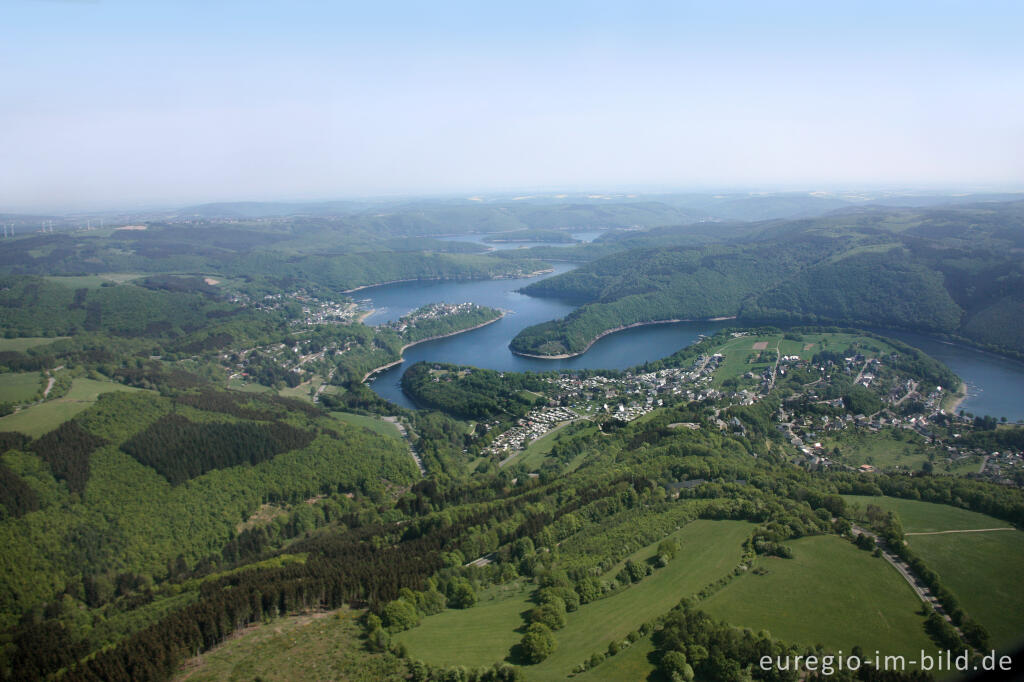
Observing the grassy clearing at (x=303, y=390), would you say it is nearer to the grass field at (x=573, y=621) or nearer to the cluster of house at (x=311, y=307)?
the cluster of house at (x=311, y=307)

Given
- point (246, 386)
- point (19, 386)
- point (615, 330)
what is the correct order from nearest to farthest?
point (19, 386) → point (246, 386) → point (615, 330)

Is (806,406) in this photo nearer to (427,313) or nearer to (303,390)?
(303,390)

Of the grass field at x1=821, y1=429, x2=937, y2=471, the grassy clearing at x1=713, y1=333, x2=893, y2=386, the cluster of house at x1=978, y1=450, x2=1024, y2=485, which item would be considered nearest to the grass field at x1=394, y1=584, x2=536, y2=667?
the grass field at x1=821, y1=429, x2=937, y2=471

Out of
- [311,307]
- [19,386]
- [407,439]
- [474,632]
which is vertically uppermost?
[19,386]

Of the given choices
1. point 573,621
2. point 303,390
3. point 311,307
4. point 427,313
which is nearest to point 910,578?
point 573,621

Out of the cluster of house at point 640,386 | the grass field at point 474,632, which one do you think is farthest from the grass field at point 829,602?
the cluster of house at point 640,386

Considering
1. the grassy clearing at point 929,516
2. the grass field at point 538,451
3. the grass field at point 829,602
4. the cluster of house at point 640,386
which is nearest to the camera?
the grass field at point 829,602
